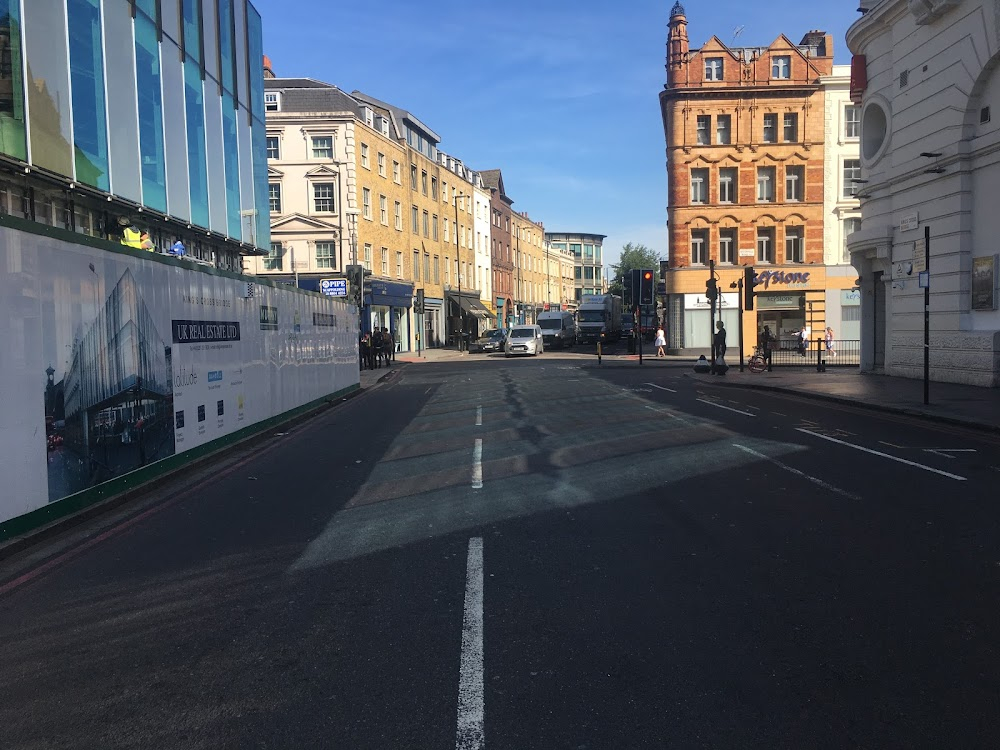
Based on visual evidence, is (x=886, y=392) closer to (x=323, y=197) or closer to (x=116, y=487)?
(x=116, y=487)

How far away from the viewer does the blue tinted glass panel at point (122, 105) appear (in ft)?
58.0

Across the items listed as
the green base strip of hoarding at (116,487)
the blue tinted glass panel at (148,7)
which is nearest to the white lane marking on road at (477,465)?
the green base strip of hoarding at (116,487)

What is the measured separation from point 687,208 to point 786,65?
945cm

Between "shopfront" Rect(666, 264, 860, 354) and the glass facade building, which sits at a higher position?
the glass facade building

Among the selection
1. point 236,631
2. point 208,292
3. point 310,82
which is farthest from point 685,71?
point 236,631

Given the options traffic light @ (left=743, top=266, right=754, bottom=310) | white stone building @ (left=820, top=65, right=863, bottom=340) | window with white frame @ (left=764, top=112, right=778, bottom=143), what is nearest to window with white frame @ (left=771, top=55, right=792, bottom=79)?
white stone building @ (left=820, top=65, right=863, bottom=340)

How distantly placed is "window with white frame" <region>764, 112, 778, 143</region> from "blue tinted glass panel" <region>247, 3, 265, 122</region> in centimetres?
2717

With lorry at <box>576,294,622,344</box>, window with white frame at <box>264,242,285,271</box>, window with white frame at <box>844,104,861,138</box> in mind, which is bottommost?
lorry at <box>576,294,622,344</box>

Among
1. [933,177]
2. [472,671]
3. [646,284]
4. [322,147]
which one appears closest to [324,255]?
[322,147]

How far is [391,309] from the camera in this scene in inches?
1836

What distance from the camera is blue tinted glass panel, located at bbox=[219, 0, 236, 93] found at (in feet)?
81.6

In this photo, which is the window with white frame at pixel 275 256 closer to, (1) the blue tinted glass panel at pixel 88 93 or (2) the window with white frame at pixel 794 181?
(1) the blue tinted glass panel at pixel 88 93

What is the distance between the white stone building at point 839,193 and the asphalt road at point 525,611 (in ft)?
119

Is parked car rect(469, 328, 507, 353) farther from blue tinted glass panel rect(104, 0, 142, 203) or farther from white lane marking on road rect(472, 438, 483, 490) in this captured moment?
white lane marking on road rect(472, 438, 483, 490)
